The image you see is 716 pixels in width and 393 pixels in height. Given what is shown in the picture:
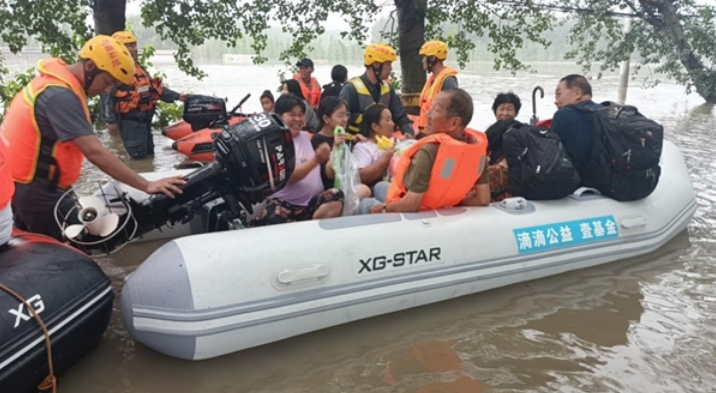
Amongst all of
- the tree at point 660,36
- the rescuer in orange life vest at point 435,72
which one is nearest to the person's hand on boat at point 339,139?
the rescuer in orange life vest at point 435,72

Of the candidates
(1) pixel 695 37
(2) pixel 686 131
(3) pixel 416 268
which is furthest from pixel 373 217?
(1) pixel 695 37

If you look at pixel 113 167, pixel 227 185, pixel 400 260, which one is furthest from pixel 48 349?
pixel 400 260

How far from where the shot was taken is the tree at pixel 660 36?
12039 mm

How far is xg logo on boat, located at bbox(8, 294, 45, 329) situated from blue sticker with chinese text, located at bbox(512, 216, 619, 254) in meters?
2.36

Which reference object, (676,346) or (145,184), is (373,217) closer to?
(145,184)

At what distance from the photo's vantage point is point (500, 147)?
12.6ft

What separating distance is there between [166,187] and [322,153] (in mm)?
833

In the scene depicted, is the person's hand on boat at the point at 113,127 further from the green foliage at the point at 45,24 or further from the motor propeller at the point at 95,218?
the motor propeller at the point at 95,218

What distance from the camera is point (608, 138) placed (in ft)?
11.9

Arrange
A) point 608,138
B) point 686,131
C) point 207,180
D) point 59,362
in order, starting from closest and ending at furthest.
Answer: point 59,362
point 207,180
point 608,138
point 686,131

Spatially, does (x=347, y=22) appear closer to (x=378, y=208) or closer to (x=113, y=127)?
(x=113, y=127)

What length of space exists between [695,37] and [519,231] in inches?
464

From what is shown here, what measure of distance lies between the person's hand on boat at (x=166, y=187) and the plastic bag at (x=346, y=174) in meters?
0.91

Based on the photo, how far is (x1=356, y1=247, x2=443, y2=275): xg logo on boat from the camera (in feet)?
8.88
